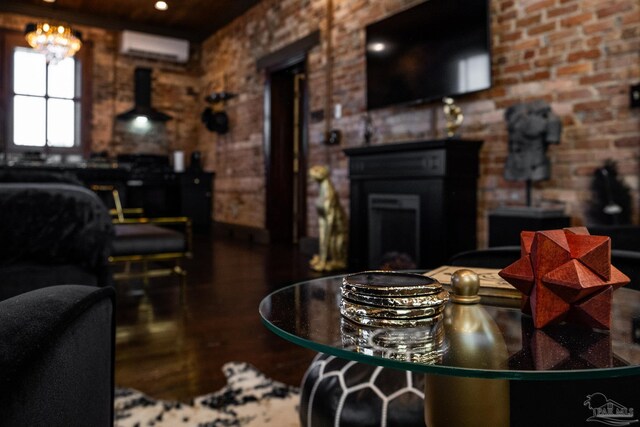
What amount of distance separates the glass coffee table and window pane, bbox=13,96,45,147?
776 centimetres

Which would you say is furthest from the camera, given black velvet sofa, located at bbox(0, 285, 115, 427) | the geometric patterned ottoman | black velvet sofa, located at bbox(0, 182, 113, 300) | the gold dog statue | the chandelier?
the chandelier

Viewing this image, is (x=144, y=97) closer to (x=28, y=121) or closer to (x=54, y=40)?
(x=28, y=121)

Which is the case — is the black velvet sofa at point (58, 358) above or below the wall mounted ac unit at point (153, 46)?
below

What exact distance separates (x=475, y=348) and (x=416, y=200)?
3220mm

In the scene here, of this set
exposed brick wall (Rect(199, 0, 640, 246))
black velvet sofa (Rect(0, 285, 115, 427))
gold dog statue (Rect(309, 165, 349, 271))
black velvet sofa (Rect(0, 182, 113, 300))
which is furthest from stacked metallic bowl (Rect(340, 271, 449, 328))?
gold dog statue (Rect(309, 165, 349, 271))

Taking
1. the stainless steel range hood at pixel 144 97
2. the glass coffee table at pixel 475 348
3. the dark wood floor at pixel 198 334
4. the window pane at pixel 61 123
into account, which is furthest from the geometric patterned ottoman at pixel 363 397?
the window pane at pixel 61 123

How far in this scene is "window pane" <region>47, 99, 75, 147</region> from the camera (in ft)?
25.0

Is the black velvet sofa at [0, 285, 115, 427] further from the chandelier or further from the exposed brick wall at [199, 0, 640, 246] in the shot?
the chandelier

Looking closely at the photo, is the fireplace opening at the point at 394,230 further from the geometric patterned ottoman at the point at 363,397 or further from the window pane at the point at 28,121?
the window pane at the point at 28,121

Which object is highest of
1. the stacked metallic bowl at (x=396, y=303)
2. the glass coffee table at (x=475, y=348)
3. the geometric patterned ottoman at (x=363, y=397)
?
the stacked metallic bowl at (x=396, y=303)

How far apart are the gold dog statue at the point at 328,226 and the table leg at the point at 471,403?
3.76 m

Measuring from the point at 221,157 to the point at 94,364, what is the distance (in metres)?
7.59

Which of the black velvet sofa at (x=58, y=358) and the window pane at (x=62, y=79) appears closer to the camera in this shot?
the black velvet sofa at (x=58, y=358)

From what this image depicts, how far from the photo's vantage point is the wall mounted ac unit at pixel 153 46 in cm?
786
